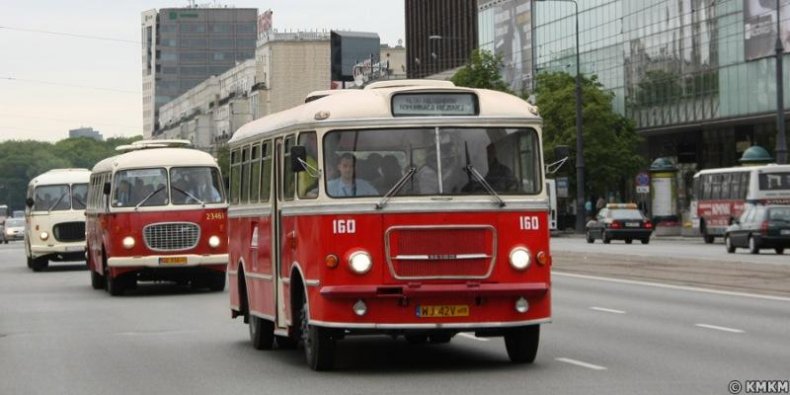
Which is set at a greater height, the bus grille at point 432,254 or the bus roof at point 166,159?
the bus roof at point 166,159

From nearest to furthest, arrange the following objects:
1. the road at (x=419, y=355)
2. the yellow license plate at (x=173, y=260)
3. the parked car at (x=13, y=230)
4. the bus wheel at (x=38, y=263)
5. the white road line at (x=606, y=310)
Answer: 1. the road at (x=419, y=355)
2. the white road line at (x=606, y=310)
3. the yellow license plate at (x=173, y=260)
4. the bus wheel at (x=38, y=263)
5. the parked car at (x=13, y=230)

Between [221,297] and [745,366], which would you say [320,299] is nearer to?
[745,366]

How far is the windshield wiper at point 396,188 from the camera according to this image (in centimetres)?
1475

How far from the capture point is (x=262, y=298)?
57.0ft

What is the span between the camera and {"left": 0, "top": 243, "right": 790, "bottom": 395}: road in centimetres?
1389

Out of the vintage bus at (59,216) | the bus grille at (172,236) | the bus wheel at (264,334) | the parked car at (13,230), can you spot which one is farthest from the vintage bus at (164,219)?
the parked car at (13,230)

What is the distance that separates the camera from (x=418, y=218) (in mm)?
14695

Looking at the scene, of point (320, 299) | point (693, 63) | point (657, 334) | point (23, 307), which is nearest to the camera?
point (320, 299)

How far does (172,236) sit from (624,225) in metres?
36.8

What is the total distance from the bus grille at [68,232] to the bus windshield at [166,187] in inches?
505

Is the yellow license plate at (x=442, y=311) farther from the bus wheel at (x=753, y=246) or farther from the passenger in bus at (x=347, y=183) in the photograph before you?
the bus wheel at (x=753, y=246)

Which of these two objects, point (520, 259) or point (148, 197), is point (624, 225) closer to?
point (148, 197)

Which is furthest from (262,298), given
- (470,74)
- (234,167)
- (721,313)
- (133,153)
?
(470,74)

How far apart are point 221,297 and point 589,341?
484 inches
